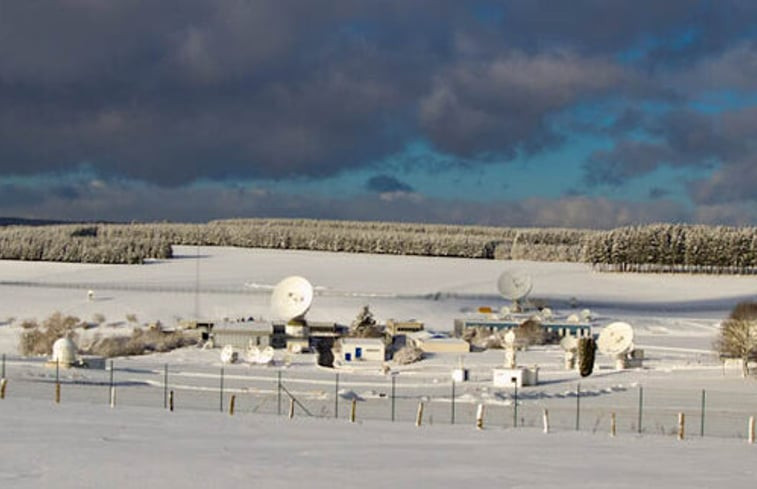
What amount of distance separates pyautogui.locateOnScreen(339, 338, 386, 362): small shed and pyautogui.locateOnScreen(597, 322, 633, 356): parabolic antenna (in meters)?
10.6

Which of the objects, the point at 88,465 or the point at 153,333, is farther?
the point at 153,333

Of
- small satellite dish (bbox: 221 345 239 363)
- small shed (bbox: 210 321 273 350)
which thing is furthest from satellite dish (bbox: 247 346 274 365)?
small shed (bbox: 210 321 273 350)

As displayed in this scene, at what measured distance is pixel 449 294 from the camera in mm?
95375

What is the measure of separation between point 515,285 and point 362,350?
2588 centimetres

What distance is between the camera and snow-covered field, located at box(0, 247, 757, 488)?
1698 centimetres

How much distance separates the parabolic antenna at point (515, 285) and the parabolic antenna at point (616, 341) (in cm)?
2511

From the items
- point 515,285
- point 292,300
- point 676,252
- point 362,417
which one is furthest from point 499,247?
point 362,417

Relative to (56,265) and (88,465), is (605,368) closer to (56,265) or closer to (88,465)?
(88,465)

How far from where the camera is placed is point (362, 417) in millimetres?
30078

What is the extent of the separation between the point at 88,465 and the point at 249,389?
2214 cm

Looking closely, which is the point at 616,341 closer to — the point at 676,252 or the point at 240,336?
the point at 240,336

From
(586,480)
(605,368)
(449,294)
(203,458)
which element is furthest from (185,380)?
(449,294)

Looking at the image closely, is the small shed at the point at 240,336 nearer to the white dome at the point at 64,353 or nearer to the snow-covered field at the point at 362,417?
the snow-covered field at the point at 362,417

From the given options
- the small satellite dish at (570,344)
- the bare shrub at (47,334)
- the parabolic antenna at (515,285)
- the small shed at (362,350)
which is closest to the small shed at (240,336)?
the small shed at (362,350)
